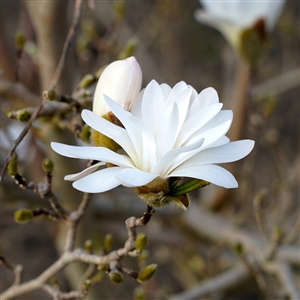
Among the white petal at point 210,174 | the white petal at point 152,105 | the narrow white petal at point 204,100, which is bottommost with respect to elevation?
the white petal at point 210,174

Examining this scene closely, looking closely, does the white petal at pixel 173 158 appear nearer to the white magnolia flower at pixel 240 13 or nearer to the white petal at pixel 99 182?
the white petal at pixel 99 182

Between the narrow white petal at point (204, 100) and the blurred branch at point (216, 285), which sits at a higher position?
the narrow white petal at point (204, 100)

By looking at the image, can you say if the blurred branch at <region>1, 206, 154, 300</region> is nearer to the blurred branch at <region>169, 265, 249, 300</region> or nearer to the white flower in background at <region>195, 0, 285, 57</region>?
the blurred branch at <region>169, 265, 249, 300</region>

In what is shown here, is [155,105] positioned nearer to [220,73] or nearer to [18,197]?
[18,197]

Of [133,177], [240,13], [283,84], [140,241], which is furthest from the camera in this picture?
[283,84]

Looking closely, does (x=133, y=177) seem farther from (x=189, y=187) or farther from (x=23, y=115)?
(x=23, y=115)

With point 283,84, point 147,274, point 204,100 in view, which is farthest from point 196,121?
point 283,84

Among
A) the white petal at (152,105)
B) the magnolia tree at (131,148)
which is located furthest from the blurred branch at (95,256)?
the white petal at (152,105)

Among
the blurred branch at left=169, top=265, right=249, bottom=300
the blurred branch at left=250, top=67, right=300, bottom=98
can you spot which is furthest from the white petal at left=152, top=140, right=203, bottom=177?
the blurred branch at left=250, top=67, right=300, bottom=98
